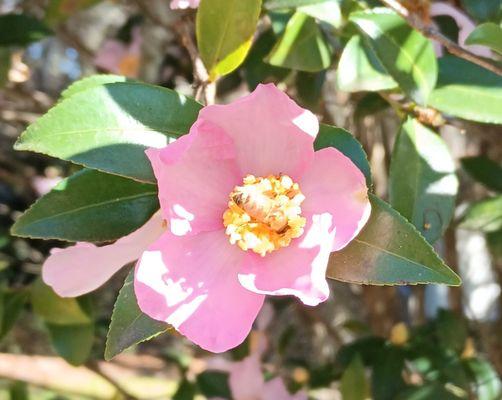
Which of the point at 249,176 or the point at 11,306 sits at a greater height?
the point at 249,176

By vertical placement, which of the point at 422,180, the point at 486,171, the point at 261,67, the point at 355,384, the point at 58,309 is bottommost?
the point at 355,384

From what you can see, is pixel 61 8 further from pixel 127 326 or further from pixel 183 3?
pixel 127 326

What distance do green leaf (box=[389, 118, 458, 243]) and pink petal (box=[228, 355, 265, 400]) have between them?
25.1 inches

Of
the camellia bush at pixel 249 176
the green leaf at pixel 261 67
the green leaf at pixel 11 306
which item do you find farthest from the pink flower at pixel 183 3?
the green leaf at pixel 11 306

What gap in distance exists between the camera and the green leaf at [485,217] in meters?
1.00

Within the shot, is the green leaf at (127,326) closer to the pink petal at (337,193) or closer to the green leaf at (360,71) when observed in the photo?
the pink petal at (337,193)

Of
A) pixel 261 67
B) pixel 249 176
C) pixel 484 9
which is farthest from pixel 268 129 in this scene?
pixel 261 67

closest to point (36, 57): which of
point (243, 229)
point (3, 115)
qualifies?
point (3, 115)

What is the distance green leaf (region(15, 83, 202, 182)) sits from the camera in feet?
2.03

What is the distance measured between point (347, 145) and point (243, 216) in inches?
4.3

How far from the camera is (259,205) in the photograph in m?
0.66

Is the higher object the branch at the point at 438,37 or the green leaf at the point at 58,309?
the branch at the point at 438,37

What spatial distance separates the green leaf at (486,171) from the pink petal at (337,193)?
0.60 m

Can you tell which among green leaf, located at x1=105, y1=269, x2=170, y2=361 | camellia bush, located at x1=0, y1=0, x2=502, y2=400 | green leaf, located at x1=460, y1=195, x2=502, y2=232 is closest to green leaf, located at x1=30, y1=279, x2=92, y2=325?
camellia bush, located at x1=0, y1=0, x2=502, y2=400
